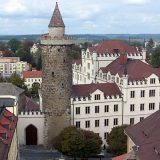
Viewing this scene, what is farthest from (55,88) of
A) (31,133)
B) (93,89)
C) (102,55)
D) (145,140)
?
(145,140)

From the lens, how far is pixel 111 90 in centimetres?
6694

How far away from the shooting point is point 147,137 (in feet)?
132

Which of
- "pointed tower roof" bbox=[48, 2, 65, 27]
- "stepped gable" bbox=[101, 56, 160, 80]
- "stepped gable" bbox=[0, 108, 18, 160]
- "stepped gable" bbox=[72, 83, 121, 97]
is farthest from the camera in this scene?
"stepped gable" bbox=[101, 56, 160, 80]

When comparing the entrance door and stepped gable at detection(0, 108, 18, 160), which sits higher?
stepped gable at detection(0, 108, 18, 160)

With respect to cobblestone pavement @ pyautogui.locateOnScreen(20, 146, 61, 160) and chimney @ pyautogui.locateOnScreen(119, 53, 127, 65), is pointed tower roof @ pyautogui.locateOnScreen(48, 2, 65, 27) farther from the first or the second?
cobblestone pavement @ pyautogui.locateOnScreen(20, 146, 61, 160)

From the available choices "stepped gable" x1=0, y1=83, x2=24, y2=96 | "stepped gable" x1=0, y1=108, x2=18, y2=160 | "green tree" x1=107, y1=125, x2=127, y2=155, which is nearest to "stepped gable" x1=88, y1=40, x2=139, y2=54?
"stepped gable" x1=0, y1=83, x2=24, y2=96

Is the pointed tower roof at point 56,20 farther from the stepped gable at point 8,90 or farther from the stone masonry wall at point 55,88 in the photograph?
the stepped gable at point 8,90

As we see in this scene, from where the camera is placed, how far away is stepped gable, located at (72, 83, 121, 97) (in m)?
65.1

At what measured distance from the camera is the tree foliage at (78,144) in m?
56.1

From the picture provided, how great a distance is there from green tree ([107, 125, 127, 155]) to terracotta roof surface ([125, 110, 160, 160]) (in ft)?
33.4

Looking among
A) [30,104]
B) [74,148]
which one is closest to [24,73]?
[30,104]

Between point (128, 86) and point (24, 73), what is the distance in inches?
3249

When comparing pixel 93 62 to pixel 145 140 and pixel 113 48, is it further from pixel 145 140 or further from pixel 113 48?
pixel 145 140

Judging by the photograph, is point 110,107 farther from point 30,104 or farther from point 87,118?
point 30,104
